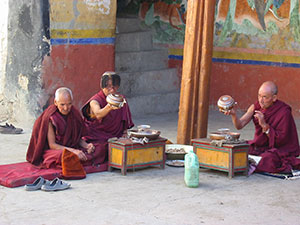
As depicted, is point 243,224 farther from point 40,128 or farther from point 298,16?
point 298,16

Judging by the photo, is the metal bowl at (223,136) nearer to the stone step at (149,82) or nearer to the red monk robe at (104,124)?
the red monk robe at (104,124)

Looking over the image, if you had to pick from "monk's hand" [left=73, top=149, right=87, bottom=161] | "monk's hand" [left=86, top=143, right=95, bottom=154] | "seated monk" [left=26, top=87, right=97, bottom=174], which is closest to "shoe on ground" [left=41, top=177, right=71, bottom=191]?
"seated monk" [left=26, top=87, right=97, bottom=174]

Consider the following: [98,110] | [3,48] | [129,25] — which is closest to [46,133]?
[98,110]

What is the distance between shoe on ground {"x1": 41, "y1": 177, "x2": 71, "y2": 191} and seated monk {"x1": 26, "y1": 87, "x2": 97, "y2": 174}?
1.48ft

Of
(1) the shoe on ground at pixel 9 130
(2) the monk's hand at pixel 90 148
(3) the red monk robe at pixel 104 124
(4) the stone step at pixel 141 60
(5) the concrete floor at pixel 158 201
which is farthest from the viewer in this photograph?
(4) the stone step at pixel 141 60

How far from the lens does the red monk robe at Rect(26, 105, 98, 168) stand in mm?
6605

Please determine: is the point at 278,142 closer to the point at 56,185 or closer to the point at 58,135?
the point at 58,135

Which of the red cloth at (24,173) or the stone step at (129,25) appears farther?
the stone step at (129,25)

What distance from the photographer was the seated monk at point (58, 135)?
6617mm

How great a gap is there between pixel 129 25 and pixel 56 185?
704 cm

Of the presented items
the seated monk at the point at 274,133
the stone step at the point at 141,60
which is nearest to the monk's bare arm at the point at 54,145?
the seated monk at the point at 274,133

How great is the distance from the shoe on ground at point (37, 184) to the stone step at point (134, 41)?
20.2 ft

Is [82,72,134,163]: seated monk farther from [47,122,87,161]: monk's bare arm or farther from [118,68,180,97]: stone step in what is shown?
[118,68,180,97]: stone step

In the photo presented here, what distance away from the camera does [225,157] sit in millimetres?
6668
